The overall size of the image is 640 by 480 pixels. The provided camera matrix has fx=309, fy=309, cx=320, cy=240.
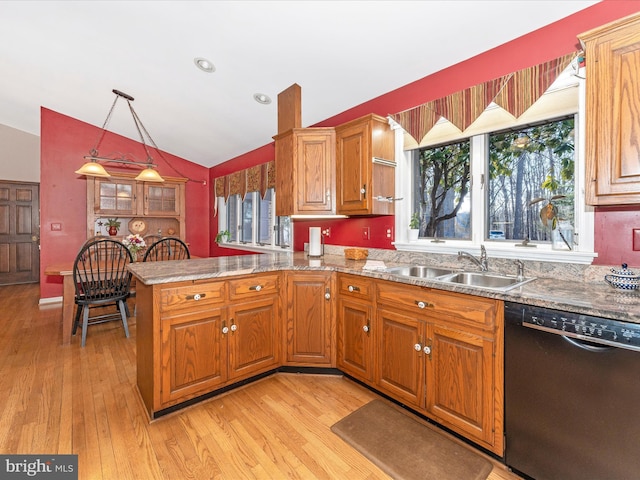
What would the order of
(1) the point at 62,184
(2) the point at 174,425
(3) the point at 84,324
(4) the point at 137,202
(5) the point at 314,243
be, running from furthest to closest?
1. (4) the point at 137,202
2. (1) the point at 62,184
3. (5) the point at 314,243
4. (3) the point at 84,324
5. (2) the point at 174,425

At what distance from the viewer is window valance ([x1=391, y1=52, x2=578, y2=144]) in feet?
6.19

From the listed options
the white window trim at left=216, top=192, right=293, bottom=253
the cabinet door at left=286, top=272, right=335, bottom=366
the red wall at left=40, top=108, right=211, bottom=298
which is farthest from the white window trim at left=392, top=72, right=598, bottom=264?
the red wall at left=40, top=108, right=211, bottom=298

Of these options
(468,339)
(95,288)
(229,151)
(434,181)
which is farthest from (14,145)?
(468,339)

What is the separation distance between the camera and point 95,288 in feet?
10.6

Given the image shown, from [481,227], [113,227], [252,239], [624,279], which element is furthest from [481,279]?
[113,227]

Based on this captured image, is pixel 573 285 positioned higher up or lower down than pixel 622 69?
lower down

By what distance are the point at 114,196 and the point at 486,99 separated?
5680 millimetres

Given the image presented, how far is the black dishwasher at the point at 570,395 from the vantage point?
47.1 inches

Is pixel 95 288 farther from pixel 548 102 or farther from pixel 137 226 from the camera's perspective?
pixel 548 102

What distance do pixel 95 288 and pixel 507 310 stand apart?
370cm

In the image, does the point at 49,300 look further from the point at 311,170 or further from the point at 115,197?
the point at 311,170

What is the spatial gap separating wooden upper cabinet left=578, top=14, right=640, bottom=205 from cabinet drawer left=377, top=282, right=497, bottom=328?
743 millimetres

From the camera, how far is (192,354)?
206cm

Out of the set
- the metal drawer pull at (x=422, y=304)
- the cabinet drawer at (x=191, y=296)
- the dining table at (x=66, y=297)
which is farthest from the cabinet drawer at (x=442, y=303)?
the dining table at (x=66, y=297)
